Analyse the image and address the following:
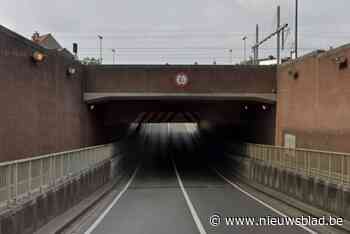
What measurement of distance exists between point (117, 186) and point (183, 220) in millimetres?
15236

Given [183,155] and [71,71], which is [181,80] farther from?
[183,155]

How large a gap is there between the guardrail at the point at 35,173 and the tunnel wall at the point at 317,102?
11268mm

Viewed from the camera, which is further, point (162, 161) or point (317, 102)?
point (162, 161)

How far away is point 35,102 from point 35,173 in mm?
10325

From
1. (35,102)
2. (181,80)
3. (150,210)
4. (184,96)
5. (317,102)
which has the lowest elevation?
(150,210)

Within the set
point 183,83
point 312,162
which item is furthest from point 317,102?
point 183,83

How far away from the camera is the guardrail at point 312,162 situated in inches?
695

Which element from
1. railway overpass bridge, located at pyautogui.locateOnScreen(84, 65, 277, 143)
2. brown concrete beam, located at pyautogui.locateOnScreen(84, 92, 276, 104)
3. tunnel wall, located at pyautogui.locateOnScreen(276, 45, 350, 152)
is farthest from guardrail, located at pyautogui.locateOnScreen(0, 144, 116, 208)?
railway overpass bridge, located at pyautogui.locateOnScreen(84, 65, 277, 143)

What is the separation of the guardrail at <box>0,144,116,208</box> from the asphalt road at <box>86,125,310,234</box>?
192 cm

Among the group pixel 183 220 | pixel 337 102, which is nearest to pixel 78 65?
pixel 337 102

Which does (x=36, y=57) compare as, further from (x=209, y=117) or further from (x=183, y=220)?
(x=209, y=117)

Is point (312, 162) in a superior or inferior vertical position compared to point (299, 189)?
superior

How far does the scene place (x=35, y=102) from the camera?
25219mm

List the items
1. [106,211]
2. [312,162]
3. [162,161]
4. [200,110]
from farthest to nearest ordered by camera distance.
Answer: [162,161] → [200,110] → [312,162] → [106,211]
